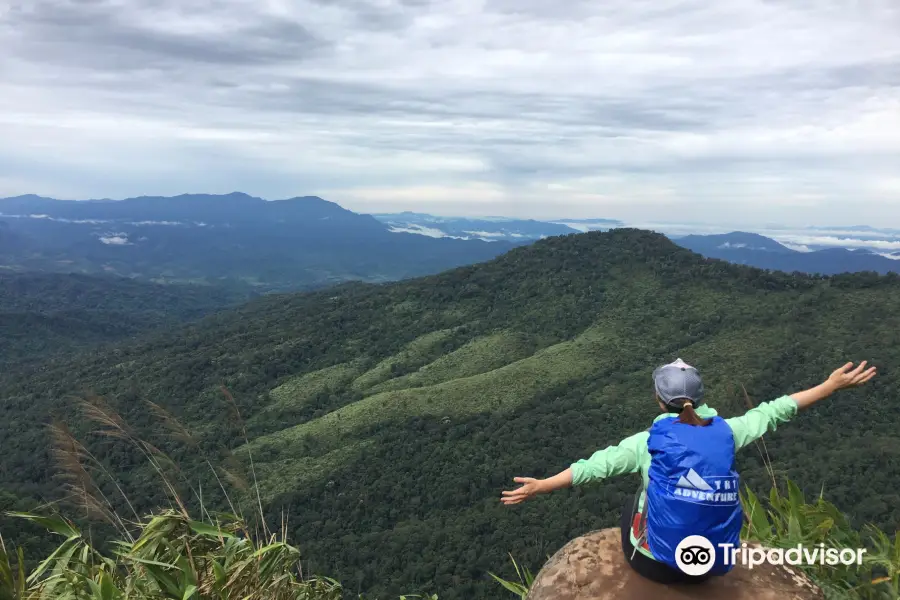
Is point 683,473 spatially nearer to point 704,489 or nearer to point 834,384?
point 704,489

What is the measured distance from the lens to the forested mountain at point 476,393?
46.9 metres

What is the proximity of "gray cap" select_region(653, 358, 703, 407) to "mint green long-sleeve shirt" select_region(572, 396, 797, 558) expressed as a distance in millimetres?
134

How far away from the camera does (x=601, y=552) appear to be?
513cm

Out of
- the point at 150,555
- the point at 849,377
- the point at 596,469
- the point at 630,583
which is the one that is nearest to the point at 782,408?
the point at 849,377

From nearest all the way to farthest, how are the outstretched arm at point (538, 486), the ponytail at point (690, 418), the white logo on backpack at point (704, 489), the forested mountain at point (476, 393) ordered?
the white logo on backpack at point (704, 489), the ponytail at point (690, 418), the outstretched arm at point (538, 486), the forested mountain at point (476, 393)

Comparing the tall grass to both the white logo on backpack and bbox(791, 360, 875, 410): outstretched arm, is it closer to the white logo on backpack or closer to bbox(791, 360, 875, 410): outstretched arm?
the white logo on backpack

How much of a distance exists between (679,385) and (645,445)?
0.59 meters

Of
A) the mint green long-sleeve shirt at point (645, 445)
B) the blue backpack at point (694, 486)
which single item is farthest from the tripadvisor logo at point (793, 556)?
the mint green long-sleeve shirt at point (645, 445)

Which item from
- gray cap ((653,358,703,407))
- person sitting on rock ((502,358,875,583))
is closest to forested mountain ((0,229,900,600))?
person sitting on rock ((502,358,875,583))

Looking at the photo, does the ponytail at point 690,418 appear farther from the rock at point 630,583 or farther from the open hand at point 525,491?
the rock at point 630,583

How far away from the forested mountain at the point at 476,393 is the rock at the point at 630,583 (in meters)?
1.74

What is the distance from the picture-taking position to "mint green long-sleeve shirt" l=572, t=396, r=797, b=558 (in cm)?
426

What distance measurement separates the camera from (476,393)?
271 feet

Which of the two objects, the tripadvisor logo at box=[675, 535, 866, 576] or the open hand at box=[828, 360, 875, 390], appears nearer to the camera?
the open hand at box=[828, 360, 875, 390]
